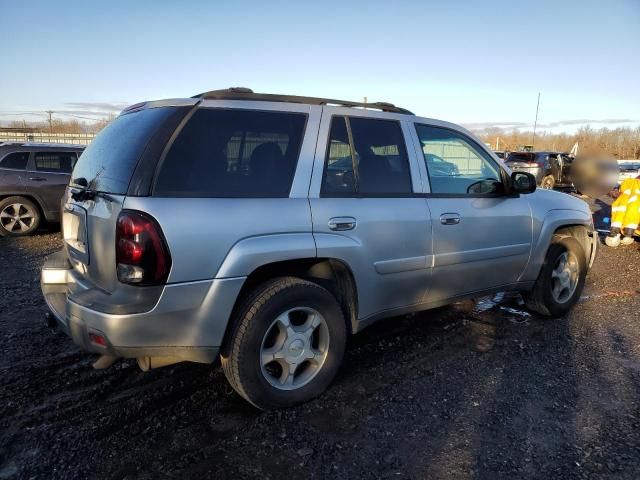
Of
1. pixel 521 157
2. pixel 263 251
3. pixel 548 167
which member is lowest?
pixel 263 251

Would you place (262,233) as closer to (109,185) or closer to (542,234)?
(109,185)

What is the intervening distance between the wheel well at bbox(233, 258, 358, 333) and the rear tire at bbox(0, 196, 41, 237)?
7.58m

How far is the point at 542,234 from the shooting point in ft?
14.3

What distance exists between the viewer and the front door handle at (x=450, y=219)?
3.60 meters

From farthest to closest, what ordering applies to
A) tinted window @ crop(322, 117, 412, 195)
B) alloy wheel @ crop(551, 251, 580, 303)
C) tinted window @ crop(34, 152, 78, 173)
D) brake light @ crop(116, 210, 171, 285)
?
tinted window @ crop(34, 152, 78, 173)
alloy wheel @ crop(551, 251, 580, 303)
tinted window @ crop(322, 117, 412, 195)
brake light @ crop(116, 210, 171, 285)

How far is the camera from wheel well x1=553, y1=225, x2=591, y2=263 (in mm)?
4797

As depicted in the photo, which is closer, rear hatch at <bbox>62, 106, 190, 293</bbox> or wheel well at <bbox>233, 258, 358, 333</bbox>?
rear hatch at <bbox>62, 106, 190, 293</bbox>

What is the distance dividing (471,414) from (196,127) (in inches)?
93.2

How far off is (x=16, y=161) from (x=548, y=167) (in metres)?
18.9

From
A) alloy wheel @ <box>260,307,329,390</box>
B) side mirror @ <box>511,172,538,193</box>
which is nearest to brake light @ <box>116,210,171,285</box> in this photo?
alloy wheel @ <box>260,307,329,390</box>

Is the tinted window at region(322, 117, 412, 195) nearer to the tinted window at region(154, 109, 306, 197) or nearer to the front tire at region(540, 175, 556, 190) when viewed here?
the tinted window at region(154, 109, 306, 197)

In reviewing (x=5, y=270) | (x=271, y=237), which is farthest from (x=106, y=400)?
(x=5, y=270)

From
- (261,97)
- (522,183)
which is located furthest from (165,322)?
(522,183)

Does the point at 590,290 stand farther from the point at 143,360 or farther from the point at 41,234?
the point at 41,234
